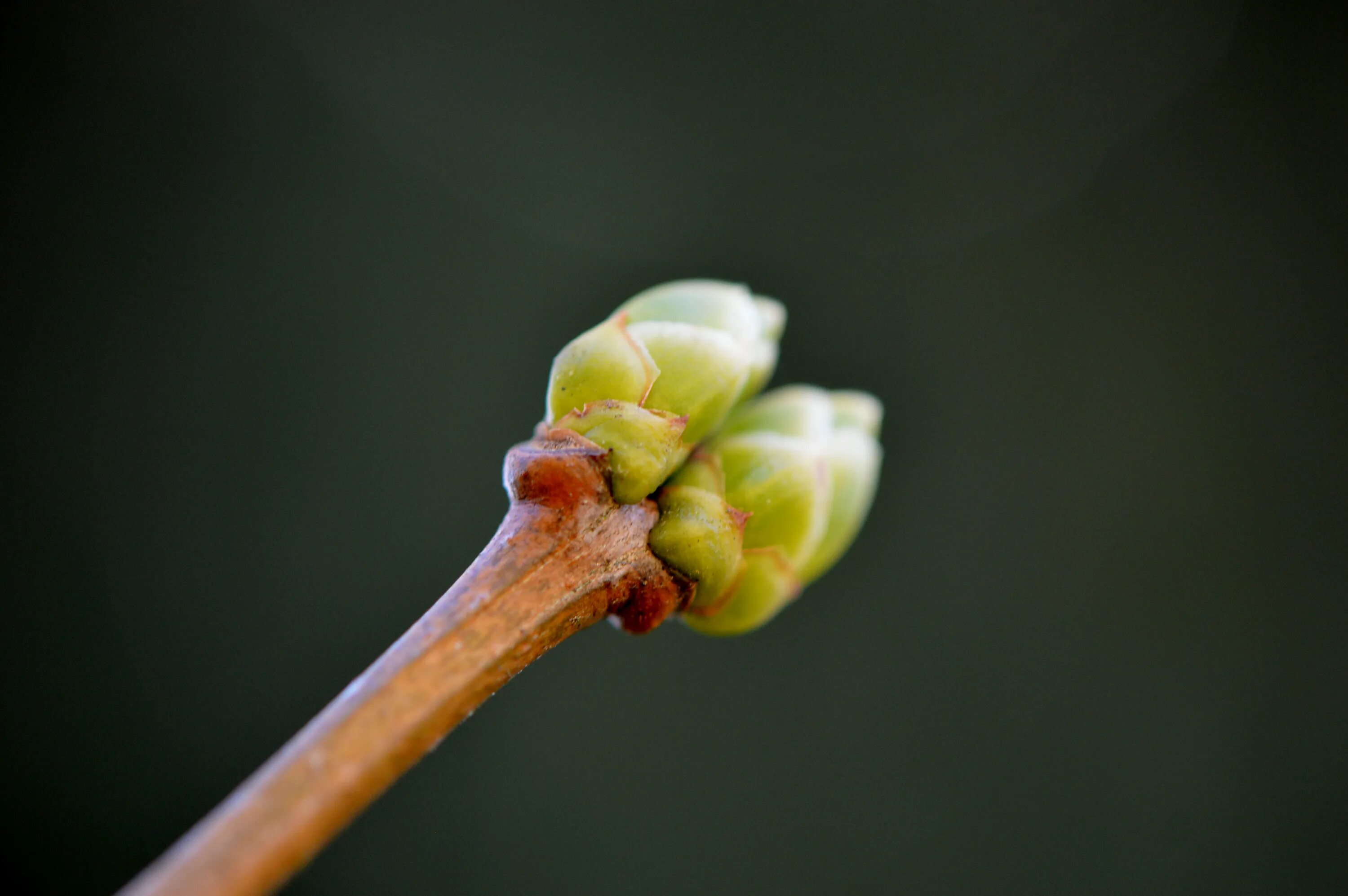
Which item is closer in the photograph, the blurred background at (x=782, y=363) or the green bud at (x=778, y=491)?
the green bud at (x=778, y=491)

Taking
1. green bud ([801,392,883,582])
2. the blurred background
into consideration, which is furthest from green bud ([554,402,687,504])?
the blurred background

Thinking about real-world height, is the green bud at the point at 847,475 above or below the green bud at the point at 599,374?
below

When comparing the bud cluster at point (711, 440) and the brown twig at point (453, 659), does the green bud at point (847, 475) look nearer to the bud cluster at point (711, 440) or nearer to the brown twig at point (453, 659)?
the bud cluster at point (711, 440)

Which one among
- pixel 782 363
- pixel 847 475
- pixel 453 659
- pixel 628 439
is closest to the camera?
pixel 453 659

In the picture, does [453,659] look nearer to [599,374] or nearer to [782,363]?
[599,374]

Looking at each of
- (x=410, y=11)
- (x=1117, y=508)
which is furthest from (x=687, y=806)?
(x=410, y=11)

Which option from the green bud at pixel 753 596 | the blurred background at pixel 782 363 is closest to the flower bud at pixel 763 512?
the green bud at pixel 753 596

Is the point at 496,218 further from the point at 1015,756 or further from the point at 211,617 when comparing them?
the point at 1015,756

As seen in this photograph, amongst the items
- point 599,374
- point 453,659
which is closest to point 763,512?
point 599,374
